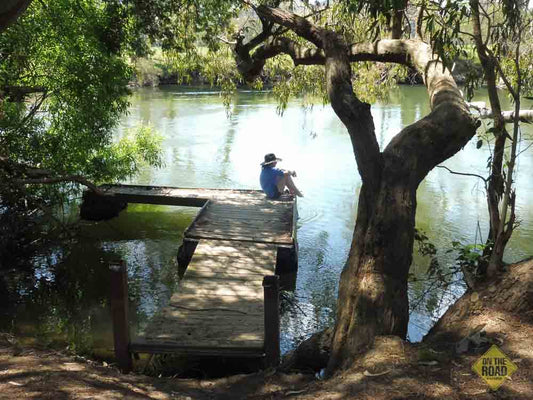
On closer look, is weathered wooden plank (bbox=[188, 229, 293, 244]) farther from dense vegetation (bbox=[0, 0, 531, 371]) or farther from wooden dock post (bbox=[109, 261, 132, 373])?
wooden dock post (bbox=[109, 261, 132, 373])

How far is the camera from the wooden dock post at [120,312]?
4.41 metres

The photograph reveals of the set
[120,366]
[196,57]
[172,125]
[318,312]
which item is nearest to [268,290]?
[120,366]

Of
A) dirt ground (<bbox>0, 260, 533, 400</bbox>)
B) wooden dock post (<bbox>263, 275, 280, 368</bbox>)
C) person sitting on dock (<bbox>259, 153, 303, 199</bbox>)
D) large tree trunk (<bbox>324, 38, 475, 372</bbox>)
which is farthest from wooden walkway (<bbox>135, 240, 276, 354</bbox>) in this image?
person sitting on dock (<bbox>259, 153, 303, 199</bbox>)

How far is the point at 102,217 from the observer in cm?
1090

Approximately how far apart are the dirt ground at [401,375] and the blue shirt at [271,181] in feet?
19.9

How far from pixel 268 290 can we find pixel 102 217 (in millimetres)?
7344

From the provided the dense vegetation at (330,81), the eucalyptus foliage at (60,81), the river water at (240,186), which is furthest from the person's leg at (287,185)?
the eucalyptus foliage at (60,81)

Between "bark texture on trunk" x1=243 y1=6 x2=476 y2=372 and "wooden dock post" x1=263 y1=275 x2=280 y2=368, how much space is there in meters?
0.85

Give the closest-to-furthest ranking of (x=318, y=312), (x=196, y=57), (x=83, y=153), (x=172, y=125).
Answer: (x=318, y=312) → (x=83, y=153) → (x=196, y=57) → (x=172, y=125)

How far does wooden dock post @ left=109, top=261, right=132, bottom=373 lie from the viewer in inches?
174

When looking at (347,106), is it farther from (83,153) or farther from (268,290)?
(83,153)

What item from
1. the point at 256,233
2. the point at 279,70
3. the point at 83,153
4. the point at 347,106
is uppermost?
the point at 279,70

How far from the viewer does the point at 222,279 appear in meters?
6.32

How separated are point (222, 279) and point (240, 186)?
280 inches
